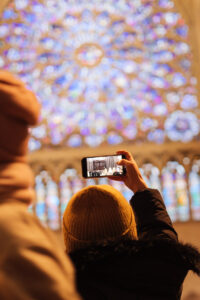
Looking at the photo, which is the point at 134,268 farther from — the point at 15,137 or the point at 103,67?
the point at 103,67

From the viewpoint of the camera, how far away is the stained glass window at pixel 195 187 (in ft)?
19.3

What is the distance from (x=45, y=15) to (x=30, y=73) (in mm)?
935

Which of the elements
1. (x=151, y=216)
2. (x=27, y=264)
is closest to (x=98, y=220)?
(x=151, y=216)

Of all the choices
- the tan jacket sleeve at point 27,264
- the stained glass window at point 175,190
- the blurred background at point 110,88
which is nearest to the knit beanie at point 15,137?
the tan jacket sleeve at point 27,264

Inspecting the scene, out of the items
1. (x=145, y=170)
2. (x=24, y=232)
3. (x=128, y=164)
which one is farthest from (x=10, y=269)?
(x=145, y=170)

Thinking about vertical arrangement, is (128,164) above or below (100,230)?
above

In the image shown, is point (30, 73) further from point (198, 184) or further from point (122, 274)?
point (122, 274)

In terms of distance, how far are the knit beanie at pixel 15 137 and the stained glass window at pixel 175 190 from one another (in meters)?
5.28

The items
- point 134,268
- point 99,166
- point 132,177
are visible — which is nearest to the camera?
point 134,268

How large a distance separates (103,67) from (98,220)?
Result: 560cm

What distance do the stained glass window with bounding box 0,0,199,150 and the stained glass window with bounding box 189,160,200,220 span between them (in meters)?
0.41

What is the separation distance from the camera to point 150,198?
3.67 ft

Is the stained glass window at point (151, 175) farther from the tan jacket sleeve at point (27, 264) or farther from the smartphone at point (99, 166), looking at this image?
the tan jacket sleeve at point (27, 264)

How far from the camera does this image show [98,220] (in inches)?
35.4
